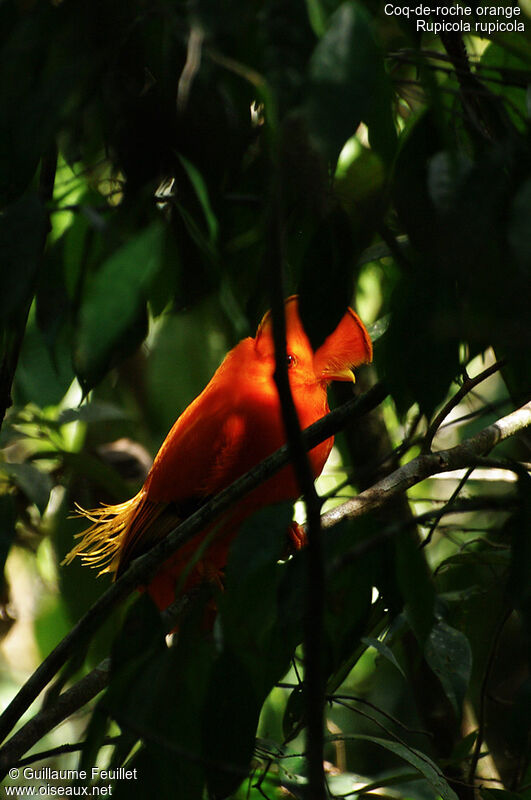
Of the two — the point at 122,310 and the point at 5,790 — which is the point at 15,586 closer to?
the point at 5,790

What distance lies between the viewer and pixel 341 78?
25.0 inches

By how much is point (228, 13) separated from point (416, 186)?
0.38m

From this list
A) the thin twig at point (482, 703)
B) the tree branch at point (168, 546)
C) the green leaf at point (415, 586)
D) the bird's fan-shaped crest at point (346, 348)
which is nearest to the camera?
the green leaf at point (415, 586)

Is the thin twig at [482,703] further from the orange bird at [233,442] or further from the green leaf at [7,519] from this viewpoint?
the green leaf at [7,519]

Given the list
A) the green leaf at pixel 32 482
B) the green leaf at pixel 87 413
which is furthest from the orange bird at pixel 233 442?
the green leaf at pixel 87 413

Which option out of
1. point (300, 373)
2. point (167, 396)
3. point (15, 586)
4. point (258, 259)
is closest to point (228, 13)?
point (258, 259)

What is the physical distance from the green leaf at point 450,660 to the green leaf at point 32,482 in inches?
37.7

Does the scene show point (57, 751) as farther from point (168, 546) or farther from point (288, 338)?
point (288, 338)

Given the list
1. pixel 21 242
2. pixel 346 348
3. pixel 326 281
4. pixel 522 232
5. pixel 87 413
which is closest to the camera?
pixel 522 232

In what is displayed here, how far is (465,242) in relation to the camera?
0.67m

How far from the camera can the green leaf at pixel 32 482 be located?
1.81 m

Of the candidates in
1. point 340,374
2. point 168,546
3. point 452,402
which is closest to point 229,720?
point 168,546

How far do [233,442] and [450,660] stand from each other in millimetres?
780

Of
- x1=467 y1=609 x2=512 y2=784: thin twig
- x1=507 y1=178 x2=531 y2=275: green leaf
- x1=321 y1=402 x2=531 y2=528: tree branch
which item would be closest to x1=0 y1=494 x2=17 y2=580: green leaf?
x1=321 y1=402 x2=531 y2=528: tree branch
